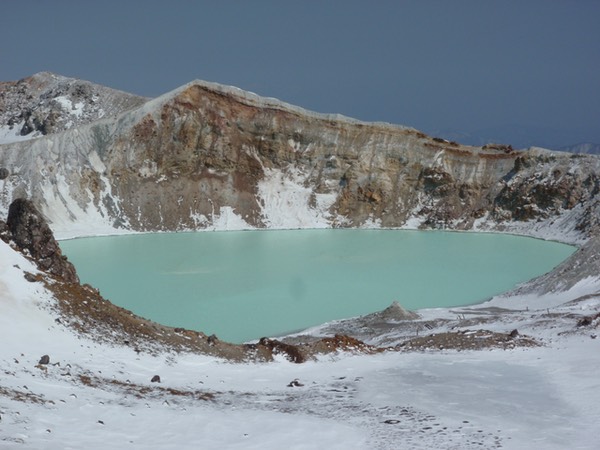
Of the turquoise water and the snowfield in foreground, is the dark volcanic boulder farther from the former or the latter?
the turquoise water

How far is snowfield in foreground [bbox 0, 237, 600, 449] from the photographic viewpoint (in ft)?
28.8

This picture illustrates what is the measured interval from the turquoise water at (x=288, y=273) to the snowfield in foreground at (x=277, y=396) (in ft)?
34.7

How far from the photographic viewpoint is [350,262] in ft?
137

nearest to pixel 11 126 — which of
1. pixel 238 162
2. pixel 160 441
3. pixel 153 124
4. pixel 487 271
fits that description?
pixel 153 124

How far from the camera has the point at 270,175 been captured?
223 feet

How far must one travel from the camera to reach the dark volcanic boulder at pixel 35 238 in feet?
57.1

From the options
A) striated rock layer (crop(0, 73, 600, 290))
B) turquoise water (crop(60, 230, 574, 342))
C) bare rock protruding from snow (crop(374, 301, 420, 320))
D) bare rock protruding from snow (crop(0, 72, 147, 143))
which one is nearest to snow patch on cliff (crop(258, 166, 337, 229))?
striated rock layer (crop(0, 73, 600, 290))

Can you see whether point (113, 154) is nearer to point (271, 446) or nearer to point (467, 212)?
point (467, 212)

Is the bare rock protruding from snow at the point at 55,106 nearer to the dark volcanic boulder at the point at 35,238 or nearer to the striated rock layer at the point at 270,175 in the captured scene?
the striated rock layer at the point at 270,175

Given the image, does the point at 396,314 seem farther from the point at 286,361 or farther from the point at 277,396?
the point at 277,396

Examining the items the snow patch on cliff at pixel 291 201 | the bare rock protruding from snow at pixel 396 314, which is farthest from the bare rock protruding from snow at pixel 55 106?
the bare rock protruding from snow at pixel 396 314

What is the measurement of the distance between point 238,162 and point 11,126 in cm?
3609

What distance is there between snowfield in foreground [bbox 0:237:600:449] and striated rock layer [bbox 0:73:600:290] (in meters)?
45.6

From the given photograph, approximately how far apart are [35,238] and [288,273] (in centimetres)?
2089
